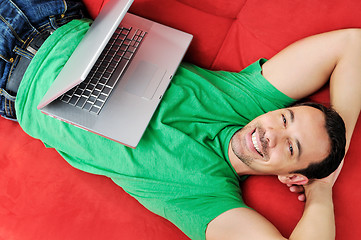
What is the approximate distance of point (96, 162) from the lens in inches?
44.6

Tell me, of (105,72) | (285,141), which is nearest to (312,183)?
(285,141)

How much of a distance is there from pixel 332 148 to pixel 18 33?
1.20 meters

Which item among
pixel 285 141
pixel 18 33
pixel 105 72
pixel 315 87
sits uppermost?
pixel 315 87

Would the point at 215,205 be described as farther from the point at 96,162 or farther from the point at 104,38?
the point at 104,38

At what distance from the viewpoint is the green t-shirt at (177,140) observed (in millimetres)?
1082

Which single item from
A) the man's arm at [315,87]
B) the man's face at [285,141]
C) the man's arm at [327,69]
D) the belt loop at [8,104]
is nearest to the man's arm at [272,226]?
the man's arm at [315,87]

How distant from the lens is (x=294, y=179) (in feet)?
3.48

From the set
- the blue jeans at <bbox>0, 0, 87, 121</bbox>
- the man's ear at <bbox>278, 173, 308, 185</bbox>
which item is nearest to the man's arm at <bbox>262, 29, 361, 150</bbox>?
the man's ear at <bbox>278, 173, 308, 185</bbox>

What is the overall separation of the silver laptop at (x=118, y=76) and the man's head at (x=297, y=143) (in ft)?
1.21

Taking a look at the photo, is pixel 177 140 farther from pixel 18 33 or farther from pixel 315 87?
pixel 18 33

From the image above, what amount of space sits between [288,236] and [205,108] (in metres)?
0.52

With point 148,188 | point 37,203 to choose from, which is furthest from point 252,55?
point 37,203

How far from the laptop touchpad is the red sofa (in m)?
0.27

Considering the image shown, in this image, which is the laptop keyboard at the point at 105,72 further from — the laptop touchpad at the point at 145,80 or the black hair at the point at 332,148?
the black hair at the point at 332,148
